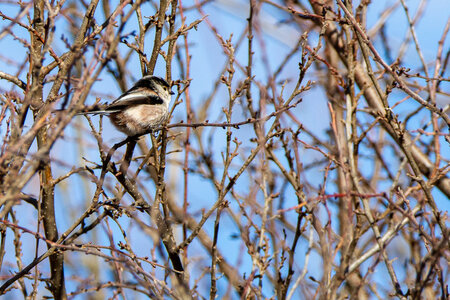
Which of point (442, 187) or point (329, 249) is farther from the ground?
point (442, 187)

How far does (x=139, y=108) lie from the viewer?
447 centimetres

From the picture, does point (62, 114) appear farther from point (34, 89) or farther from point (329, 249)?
point (329, 249)

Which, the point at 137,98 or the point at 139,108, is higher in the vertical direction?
Result: the point at 137,98

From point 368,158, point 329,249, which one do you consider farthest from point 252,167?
point 329,249

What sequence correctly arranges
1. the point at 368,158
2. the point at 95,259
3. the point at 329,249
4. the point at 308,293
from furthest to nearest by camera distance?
1. the point at 95,259
2. the point at 368,158
3. the point at 308,293
4. the point at 329,249

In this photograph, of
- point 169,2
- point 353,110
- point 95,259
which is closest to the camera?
point 169,2

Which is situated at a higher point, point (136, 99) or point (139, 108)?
point (136, 99)

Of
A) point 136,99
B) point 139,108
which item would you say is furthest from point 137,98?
point 139,108

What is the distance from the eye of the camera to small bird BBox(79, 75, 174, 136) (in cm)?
440

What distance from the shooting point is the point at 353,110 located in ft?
14.6

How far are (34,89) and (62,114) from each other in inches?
13.3

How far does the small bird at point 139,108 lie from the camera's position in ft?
14.4

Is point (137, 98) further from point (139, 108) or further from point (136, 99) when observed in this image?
point (139, 108)

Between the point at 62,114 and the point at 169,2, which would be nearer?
the point at 62,114
